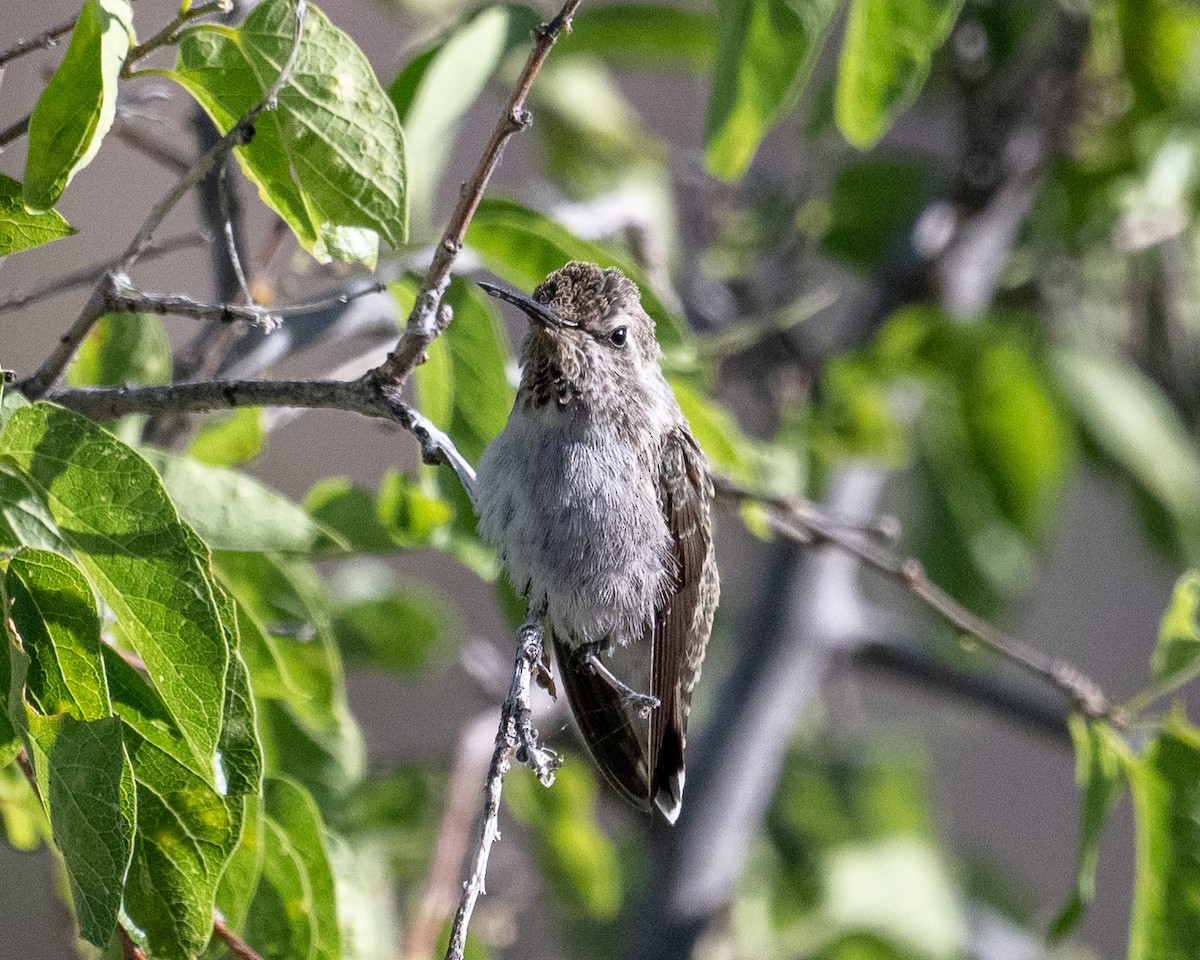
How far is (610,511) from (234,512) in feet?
1.92

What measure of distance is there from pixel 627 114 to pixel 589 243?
231cm

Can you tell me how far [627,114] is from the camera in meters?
4.09

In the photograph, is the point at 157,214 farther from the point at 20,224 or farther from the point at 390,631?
the point at 390,631

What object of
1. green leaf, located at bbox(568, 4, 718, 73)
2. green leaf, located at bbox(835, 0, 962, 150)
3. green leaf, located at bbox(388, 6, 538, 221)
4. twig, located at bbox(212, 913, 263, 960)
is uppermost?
green leaf, located at bbox(568, 4, 718, 73)

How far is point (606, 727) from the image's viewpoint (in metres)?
2.15

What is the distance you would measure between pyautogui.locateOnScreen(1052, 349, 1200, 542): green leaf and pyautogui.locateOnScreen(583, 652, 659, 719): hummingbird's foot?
1.77 meters

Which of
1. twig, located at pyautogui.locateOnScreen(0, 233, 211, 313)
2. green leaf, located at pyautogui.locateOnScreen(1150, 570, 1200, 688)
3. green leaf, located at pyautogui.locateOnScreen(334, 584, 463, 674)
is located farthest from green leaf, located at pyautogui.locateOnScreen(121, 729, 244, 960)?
green leaf, located at pyautogui.locateOnScreen(334, 584, 463, 674)

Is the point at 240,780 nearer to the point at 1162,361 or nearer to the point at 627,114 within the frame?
the point at 627,114

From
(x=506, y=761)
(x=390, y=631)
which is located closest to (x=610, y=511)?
(x=506, y=761)

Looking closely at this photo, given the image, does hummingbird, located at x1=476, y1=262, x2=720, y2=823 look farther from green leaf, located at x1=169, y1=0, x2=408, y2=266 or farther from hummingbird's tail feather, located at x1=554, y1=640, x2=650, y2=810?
green leaf, located at x1=169, y1=0, x2=408, y2=266

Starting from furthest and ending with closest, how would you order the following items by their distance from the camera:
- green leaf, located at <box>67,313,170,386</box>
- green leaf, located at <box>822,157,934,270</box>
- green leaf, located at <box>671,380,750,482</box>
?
green leaf, located at <box>822,157,934,270</box>, green leaf, located at <box>671,380,750,482</box>, green leaf, located at <box>67,313,170,386</box>

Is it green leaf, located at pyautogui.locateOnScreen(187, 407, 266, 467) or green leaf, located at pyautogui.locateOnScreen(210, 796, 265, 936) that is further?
green leaf, located at pyautogui.locateOnScreen(187, 407, 266, 467)

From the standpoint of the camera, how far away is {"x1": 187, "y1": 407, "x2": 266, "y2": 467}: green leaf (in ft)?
6.31

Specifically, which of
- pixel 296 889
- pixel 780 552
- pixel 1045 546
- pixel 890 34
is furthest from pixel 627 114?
pixel 296 889
